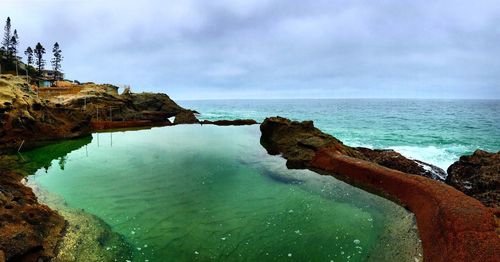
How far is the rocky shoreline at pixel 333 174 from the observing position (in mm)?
8484

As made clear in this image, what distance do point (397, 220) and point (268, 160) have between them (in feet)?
38.8

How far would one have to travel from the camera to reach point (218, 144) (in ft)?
95.1

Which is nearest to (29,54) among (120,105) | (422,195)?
(120,105)

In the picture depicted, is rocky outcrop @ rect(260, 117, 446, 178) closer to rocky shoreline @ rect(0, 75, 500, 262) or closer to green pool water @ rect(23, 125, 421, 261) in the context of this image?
rocky shoreline @ rect(0, 75, 500, 262)

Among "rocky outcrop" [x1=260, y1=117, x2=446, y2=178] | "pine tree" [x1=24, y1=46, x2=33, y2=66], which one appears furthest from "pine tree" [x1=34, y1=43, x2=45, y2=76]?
Answer: "rocky outcrop" [x1=260, y1=117, x2=446, y2=178]

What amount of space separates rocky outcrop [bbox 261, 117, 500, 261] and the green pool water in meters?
0.62

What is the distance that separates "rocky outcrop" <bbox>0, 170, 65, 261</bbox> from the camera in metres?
8.16

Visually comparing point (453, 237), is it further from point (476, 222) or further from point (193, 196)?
point (193, 196)

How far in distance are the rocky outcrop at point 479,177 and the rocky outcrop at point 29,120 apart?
30.9 meters

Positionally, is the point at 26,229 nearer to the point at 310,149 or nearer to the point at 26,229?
the point at 26,229

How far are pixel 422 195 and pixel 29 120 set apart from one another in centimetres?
3263

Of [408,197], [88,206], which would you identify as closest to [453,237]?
[408,197]

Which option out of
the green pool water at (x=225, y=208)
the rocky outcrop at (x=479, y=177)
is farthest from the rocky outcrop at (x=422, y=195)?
the rocky outcrop at (x=479, y=177)

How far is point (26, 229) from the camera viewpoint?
9125mm
